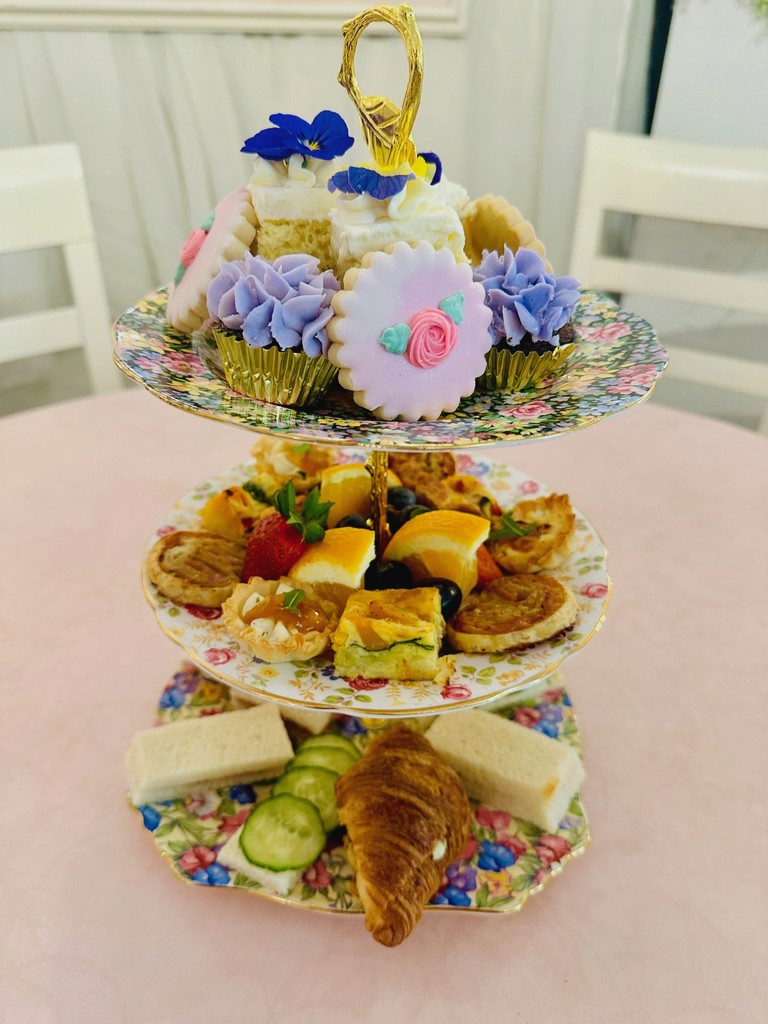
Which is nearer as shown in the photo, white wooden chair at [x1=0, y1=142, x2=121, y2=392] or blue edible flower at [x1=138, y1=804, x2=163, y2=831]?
blue edible flower at [x1=138, y1=804, x2=163, y2=831]

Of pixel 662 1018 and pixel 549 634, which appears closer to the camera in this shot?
pixel 662 1018

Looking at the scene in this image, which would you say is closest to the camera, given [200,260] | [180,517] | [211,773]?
[200,260]

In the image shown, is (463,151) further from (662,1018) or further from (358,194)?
(662,1018)

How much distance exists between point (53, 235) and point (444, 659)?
1.36 meters

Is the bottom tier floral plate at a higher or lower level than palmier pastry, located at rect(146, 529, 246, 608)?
lower

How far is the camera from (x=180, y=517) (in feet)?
3.42

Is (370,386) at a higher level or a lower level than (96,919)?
higher

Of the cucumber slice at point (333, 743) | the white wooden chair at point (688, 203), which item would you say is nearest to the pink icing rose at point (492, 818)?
the cucumber slice at point (333, 743)

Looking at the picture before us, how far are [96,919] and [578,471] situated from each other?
103cm

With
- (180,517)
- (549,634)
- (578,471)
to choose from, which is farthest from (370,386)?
(578,471)

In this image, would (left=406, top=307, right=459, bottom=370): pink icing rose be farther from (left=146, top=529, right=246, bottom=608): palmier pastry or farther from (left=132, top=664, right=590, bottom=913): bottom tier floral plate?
(left=132, top=664, right=590, bottom=913): bottom tier floral plate

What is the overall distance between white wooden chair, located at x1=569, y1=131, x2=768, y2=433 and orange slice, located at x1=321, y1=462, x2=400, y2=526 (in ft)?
3.44

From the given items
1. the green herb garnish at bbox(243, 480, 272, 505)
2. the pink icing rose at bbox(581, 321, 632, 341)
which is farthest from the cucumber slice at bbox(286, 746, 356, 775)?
the pink icing rose at bbox(581, 321, 632, 341)

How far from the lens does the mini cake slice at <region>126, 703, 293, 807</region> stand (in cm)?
88
